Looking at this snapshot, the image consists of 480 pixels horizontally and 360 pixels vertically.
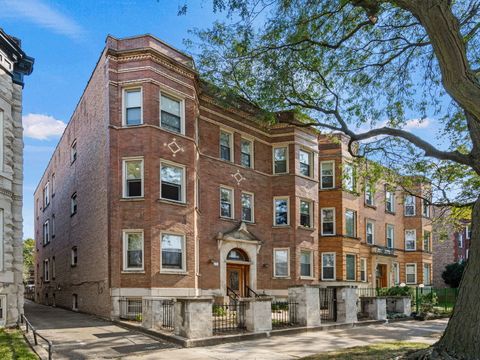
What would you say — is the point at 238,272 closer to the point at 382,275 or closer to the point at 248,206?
the point at 248,206

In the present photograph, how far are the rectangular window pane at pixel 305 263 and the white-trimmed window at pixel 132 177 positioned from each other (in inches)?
429

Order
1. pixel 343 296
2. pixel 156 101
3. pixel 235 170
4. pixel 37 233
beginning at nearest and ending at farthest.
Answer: pixel 343 296 < pixel 156 101 < pixel 235 170 < pixel 37 233

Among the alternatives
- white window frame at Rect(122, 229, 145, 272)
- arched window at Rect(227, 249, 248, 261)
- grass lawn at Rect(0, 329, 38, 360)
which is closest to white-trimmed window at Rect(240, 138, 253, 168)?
arched window at Rect(227, 249, 248, 261)

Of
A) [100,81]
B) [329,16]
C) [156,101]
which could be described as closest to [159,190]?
[156,101]

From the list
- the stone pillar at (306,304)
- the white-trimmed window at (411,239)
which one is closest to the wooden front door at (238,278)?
the stone pillar at (306,304)

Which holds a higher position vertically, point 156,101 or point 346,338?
point 156,101

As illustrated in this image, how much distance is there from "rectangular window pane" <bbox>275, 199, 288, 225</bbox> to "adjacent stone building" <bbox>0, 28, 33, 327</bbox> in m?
14.0

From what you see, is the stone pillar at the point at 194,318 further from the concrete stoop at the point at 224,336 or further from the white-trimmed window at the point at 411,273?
the white-trimmed window at the point at 411,273

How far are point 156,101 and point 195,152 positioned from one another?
9.57 feet

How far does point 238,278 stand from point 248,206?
12.4ft

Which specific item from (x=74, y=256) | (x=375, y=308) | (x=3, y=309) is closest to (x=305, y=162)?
(x=375, y=308)

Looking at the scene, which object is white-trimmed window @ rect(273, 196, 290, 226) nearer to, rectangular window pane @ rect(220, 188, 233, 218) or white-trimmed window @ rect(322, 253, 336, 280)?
rectangular window pane @ rect(220, 188, 233, 218)

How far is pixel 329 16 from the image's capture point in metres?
11.8

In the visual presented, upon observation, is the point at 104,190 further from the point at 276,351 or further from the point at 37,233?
the point at 37,233
